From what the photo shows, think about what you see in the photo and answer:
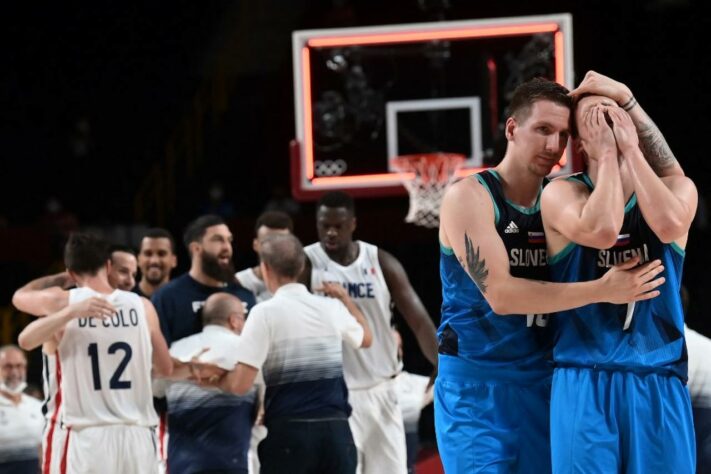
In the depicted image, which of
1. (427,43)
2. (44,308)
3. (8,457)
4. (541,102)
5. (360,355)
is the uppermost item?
(427,43)

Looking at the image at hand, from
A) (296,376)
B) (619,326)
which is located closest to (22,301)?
(296,376)

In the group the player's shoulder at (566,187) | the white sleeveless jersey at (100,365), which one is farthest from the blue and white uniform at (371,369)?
the player's shoulder at (566,187)

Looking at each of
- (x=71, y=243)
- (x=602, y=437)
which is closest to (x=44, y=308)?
(x=71, y=243)

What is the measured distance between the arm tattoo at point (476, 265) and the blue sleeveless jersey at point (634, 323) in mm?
383

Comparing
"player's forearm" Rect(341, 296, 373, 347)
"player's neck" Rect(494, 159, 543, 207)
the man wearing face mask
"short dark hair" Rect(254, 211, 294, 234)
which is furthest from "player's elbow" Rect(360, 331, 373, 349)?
the man wearing face mask

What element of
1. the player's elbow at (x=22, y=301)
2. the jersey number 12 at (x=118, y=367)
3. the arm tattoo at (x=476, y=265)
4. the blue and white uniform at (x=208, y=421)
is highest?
the arm tattoo at (x=476, y=265)

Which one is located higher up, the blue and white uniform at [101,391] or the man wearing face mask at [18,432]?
the blue and white uniform at [101,391]

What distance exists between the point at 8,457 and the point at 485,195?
617 centimetres

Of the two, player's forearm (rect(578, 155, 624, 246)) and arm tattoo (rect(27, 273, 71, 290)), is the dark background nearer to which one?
arm tattoo (rect(27, 273, 71, 290))

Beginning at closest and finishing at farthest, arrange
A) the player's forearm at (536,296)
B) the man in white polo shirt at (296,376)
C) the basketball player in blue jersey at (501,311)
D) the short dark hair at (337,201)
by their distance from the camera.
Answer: the player's forearm at (536,296)
the basketball player in blue jersey at (501,311)
the man in white polo shirt at (296,376)
the short dark hair at (337,201)

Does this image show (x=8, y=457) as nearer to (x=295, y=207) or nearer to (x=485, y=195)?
(x=485, y=195)

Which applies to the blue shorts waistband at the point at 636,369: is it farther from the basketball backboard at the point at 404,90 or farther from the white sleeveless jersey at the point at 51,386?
the basketball backboard at the point at 404,90

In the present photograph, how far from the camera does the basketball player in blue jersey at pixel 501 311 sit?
15.0 ft

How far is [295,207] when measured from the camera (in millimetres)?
16422
